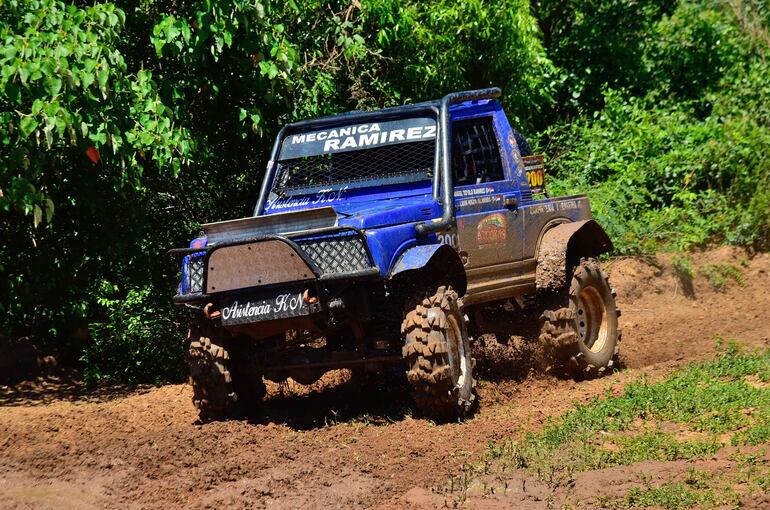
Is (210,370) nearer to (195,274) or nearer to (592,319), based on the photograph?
(195,274)

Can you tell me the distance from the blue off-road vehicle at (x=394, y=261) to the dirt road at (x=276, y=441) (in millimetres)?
326

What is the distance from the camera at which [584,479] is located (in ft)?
17.5

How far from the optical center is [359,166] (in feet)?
25.8

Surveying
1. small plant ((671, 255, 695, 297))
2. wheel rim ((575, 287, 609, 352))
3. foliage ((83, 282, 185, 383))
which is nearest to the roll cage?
wheel rim ((575, 287, 609, 352))

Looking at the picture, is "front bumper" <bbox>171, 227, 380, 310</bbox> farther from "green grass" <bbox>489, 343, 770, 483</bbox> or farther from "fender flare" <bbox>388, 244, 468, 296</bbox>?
"green grass" <bbox>489, 343, 770, 483</bbox>

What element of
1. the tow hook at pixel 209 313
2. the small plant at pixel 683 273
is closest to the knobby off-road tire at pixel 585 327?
the tow hook at pixel 209 313

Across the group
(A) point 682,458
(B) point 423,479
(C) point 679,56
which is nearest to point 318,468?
(B) point 423,479

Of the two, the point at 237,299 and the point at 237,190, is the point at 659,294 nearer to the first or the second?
the point at 237,190

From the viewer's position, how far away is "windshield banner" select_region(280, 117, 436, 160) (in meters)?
7.70

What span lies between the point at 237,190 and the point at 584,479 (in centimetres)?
627

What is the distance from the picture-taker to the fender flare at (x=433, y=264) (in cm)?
664

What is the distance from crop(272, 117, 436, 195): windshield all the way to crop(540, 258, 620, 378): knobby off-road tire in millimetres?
1654

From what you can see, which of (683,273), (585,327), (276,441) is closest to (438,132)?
(585,327)

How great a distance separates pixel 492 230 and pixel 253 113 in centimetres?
274
